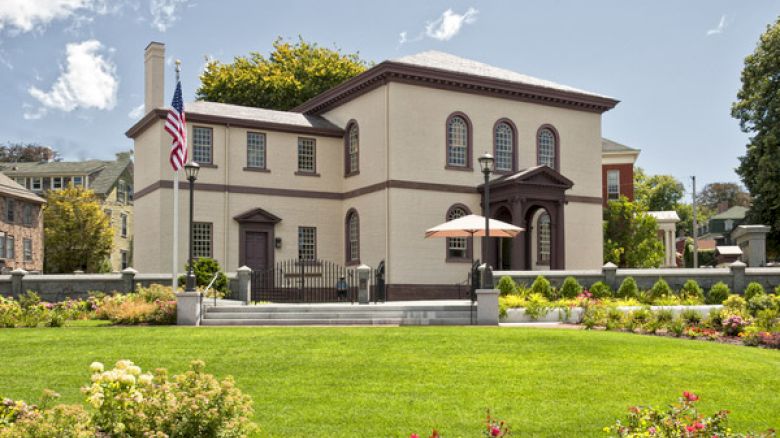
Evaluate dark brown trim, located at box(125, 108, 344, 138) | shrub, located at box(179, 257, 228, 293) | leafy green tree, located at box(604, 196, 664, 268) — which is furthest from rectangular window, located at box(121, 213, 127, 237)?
shrub, located at box(179, 257, 228, 293)

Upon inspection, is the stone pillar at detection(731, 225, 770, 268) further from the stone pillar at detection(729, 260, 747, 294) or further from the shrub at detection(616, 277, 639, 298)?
Result: the shrub at detection(616, 277, 639, 298)

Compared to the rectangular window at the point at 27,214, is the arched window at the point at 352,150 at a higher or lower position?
higher

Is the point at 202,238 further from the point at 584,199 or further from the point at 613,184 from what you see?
the point at 613,184

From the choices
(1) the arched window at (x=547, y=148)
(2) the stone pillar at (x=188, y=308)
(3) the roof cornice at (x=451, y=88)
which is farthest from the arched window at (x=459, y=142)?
(2) the stone pillar at (x=188, y=308)

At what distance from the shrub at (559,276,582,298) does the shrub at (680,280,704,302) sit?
3.14 m

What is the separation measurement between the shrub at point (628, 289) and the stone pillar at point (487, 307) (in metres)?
5.94

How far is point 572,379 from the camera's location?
12.0 metres

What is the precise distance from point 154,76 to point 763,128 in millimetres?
28350

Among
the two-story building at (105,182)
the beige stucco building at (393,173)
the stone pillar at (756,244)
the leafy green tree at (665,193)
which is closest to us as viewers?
the stone pillar at (756,244)

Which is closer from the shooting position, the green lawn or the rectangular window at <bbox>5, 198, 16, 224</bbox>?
the green lawn

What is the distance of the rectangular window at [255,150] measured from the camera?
107 feet

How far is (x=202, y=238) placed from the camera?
3141 centimetres

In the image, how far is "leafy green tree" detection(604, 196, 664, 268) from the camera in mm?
43188

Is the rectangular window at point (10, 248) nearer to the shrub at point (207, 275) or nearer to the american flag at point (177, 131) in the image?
the shrub at point (207, 275)
